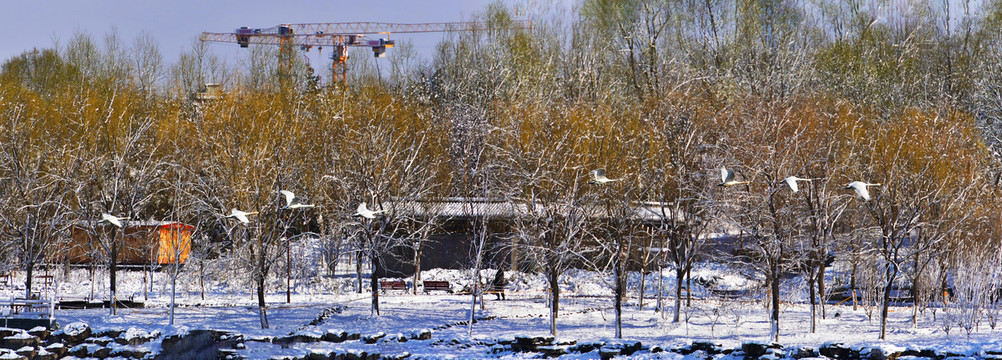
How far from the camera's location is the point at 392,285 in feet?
113

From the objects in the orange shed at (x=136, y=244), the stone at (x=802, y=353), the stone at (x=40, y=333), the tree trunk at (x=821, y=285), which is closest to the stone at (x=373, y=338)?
the stone at (x=40, y=333)

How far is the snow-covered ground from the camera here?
22.9m

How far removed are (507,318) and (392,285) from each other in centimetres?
780

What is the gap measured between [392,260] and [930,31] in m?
37.5

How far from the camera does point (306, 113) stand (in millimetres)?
45594

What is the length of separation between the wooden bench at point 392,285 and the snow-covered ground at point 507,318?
648 millimetres

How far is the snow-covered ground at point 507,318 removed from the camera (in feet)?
75.1

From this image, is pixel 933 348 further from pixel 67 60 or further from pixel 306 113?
pixel 67 60

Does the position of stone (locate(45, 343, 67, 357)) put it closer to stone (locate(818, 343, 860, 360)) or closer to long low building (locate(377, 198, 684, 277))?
long low building (locate(377, 198, 684, 277))

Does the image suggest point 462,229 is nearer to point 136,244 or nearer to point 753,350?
point 136,244

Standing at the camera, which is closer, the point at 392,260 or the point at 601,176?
the point at 601,176

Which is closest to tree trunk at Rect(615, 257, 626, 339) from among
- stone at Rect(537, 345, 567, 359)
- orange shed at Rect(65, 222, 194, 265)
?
stone at Rect(537, 345, 567, 359)

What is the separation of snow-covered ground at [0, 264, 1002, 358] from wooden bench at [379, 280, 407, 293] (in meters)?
0.65

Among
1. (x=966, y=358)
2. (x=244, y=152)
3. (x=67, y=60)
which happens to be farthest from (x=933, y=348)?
(x=67, y=60)
